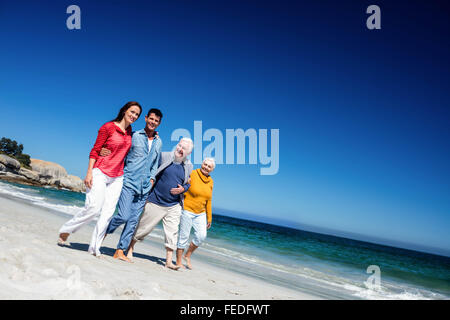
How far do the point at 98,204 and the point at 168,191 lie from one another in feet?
3.35

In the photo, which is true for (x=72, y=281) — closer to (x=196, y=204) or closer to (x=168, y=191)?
(x=168, y=191)

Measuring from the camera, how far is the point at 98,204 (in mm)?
3656

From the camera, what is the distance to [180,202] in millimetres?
4598

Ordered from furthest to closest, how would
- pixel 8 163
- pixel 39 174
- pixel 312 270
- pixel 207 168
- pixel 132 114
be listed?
pixel 39 174 → pixel 8 163 → pixel 312 270 → pixel 207 168 → pixel 132 114

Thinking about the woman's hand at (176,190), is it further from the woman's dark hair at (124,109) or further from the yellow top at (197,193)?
the woman's dark hair at (124,109)

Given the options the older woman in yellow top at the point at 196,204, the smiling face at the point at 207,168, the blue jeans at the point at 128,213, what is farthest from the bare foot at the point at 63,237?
the smiling face at the point at 207,168

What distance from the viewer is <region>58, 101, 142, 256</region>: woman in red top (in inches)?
143

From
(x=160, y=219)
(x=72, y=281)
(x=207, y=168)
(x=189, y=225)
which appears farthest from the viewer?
(x=207, y=168)

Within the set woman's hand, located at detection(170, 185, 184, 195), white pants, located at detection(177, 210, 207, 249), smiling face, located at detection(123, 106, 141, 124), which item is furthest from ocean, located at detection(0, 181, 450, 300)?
smiling face, located at detection(123, 106, 141, 124)

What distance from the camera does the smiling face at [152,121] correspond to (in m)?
4.14

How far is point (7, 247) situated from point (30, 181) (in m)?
52.0

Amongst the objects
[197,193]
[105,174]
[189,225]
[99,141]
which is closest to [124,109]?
[99,141]

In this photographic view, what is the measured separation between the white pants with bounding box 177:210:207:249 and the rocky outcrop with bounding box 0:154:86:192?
4710 centimetres
